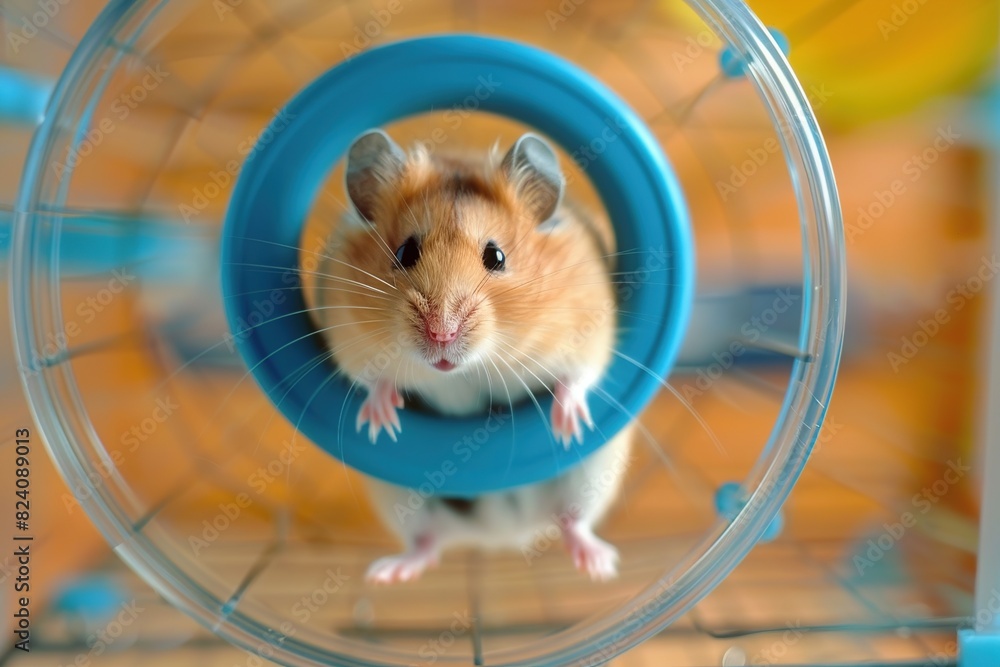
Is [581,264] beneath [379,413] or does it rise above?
above

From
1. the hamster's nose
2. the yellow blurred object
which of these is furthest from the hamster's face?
the yellow blurred object

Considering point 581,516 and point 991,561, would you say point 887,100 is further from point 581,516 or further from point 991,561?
point 581,516

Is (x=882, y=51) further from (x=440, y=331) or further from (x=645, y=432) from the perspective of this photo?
(x=440, y=331)

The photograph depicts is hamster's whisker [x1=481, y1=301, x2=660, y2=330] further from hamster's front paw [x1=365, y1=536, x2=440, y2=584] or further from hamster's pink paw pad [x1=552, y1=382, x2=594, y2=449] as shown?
hamster's front paw [x1=365, y1=536, x2=440, y2=584]

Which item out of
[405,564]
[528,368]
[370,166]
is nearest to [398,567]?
[405,564]

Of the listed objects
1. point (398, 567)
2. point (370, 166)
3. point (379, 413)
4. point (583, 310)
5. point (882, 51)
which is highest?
point (882, 51)

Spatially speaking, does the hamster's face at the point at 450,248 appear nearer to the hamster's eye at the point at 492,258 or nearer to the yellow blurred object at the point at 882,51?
the hamster's eye at the point at 492,258
